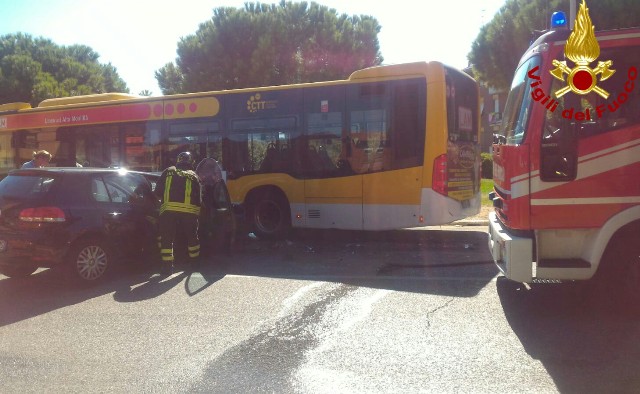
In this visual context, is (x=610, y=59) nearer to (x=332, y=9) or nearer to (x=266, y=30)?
(x=266, y=30)

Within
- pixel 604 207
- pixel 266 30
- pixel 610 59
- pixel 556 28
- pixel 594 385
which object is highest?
pixel 266 30

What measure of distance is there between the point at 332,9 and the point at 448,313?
2730 cm

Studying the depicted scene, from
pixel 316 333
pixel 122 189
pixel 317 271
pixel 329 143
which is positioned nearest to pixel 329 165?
pixel 329 143

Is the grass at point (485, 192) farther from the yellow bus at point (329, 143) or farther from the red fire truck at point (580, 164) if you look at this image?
the red fire truck at point (580, 164)

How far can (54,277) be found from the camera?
7.79 metres

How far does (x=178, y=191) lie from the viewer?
7859 millimetres

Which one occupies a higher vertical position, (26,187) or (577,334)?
(26,187)

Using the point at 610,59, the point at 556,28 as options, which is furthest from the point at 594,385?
the point at 556,28

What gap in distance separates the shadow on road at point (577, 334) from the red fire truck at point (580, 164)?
422mm

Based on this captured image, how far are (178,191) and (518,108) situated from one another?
4.69 metres

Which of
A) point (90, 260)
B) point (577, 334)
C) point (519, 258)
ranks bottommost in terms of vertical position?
point (577, 334)

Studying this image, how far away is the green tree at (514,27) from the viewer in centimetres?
1739

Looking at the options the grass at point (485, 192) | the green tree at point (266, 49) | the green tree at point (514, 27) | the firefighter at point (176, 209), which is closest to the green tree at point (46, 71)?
the green tree at point (266, 49)

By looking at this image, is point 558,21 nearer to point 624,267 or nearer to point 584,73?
point 584,73
